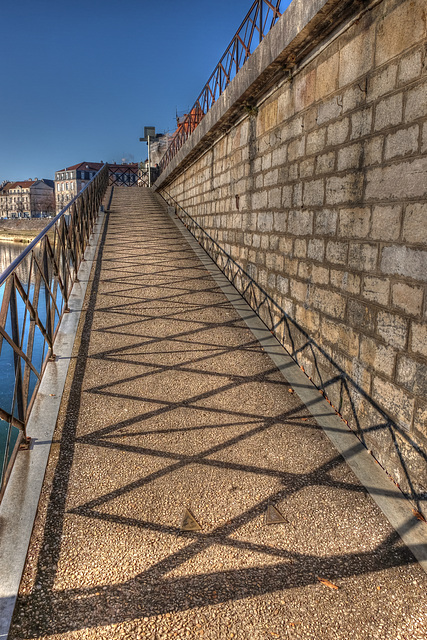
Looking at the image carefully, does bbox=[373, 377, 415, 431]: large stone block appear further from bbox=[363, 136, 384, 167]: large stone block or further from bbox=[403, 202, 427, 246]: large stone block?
bbox=[363, 136, 384, 167]: large stone block

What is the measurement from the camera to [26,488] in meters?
2.69

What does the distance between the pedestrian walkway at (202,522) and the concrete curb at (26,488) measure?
5 cm

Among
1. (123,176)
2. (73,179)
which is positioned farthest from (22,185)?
(123,176)

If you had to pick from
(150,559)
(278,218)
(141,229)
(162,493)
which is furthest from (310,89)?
(141,229)

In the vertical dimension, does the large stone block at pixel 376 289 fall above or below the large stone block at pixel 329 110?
below

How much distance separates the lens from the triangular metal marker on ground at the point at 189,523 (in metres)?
2.52

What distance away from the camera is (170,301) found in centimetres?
636

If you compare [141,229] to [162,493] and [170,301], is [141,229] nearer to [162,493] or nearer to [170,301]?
[170,301]

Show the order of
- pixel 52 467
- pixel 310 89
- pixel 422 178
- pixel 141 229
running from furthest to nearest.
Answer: pixel 141 229 < pixel 310 89 < pixel 52 467 < pixel 422 178

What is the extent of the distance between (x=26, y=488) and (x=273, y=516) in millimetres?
1504

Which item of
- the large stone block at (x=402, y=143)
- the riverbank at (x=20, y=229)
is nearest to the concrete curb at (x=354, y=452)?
the large stone block at (x=402, y=143)

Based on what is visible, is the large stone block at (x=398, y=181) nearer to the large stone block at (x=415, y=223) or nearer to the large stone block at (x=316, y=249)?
the large stone block at (x=415, y=223)

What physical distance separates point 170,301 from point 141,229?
5626 mm

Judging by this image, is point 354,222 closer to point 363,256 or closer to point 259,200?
point 363,256
